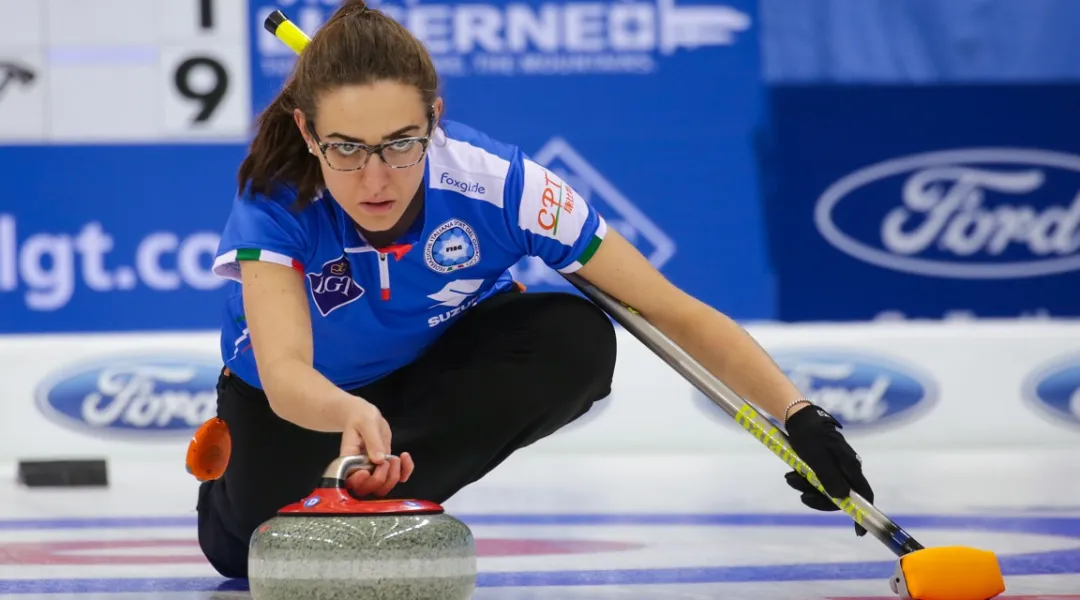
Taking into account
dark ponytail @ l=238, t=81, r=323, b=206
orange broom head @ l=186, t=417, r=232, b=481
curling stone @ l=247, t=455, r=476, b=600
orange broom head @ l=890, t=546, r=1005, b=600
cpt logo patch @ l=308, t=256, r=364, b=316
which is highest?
dark ponytail @ l=238, t=81, r=323, b=206

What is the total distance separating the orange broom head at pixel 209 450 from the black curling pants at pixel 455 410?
7 centimetres

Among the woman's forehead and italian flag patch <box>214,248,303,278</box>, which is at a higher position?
the woman's forehead

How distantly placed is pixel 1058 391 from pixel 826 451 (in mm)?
3282

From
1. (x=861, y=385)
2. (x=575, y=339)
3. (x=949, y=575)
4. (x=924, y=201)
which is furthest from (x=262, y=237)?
(x=924, y=201)

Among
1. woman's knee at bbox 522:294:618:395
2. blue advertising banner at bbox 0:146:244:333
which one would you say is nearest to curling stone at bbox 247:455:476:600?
woman's knee at bbox 522:294:618:395

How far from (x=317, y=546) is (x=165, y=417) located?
3.48 meters

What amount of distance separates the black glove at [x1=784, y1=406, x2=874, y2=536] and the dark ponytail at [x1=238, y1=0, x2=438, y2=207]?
27.1 inches

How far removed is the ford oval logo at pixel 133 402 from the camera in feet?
16.3

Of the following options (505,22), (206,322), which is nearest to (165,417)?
(206,322)

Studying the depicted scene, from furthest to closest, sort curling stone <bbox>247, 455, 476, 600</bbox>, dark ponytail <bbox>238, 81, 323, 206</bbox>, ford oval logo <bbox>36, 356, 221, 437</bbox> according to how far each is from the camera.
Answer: ford oval logo <bbox>36, 356, 221, 437</bbox> → dark ponytail <bbox>238, 81, 323, 206</bbox> → curling stone <bbox>247, 455, 476, 600</bbox>

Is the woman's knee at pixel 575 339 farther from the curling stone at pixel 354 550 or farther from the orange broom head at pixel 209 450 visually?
the curling stone at pixel 354 550

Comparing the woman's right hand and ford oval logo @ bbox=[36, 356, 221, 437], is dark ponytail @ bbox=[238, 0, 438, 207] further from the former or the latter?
ford oval logo @ bbox=[36, 356, 221, 437]

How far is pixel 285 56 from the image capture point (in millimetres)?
5707

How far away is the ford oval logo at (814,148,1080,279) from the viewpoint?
19.2ft
